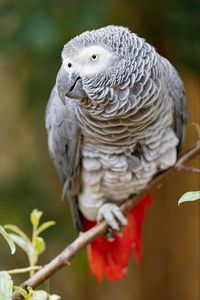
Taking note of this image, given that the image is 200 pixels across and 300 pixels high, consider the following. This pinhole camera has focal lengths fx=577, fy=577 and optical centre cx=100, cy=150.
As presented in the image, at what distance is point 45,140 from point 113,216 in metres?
0.84

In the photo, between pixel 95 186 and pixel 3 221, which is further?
pixel 3 221

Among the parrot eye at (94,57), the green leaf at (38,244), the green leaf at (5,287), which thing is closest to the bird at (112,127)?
the parrot eye at (94,57)

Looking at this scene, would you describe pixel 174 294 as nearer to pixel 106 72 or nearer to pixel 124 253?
pixel 124 253

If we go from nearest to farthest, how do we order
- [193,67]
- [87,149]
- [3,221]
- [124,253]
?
[87,149], [124,253], [193,67], [3,221]

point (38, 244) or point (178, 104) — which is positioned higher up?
point (178, 104)

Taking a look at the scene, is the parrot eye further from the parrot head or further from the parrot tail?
the parrot tail

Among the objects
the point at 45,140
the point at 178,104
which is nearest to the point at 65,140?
the point at 178,104

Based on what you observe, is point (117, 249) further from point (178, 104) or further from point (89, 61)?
point (89, 61)

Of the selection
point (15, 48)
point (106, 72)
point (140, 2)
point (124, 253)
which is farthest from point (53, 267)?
point (140, 2)

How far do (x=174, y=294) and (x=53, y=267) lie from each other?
136 centimetres

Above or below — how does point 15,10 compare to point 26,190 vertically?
above

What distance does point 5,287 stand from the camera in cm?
60

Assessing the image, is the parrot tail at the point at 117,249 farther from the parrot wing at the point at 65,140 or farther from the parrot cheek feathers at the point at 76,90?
the parrot cheek feathers at the point at 76,90

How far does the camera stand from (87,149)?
1180 mm
